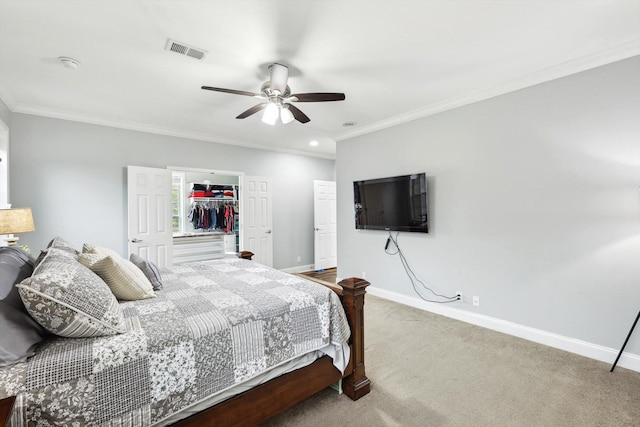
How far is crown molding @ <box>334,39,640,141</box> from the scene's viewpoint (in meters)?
2.40

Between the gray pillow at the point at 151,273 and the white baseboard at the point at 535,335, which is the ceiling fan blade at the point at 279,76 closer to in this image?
the gray pillow at the point at 151,273

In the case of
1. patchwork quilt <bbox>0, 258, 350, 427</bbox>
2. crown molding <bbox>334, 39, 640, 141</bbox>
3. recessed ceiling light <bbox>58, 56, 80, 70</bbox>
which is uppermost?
recessed ceiling light <bbox>58, 56, 80, 70</bbox>

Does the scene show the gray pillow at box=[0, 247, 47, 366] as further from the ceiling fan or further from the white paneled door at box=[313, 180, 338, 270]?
the white paneled door at box=[313, 180, 338, 270]

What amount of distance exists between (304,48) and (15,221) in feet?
9.03

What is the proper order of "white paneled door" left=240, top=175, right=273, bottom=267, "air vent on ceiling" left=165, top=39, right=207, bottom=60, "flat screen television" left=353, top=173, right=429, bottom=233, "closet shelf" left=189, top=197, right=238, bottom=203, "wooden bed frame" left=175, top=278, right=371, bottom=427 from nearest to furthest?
"wooden bed frame" left=175, top=278, right=371, bottom=427 < "air vent on ceiling" left=165, top=39, right=207, bottom=60 < "flat screen television" left=353, top=173, right=429, bottom=233 < "white paneled door" left=240, top=175, right=273, bottom=267 < "closet shelf" left=189, top=197, right=238, bottom=203

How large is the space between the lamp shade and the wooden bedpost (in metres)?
2.68

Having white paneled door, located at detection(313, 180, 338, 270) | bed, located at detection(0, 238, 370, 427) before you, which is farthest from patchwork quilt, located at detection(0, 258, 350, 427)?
white paneled door, located at detection(313, 180, 338, 270)

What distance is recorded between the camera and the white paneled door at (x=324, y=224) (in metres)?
6.21

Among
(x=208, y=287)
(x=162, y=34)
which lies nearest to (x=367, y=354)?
(x=208, y=287)

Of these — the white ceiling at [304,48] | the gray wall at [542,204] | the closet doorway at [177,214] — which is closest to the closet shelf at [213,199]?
the closet doorway at [177,214]

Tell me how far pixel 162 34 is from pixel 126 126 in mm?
2596

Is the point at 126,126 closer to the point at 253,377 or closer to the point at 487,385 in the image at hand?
the point at 253,377

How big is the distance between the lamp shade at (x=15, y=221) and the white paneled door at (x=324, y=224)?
441 cm

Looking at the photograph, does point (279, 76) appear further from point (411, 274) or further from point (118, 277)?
point (411, 274)
